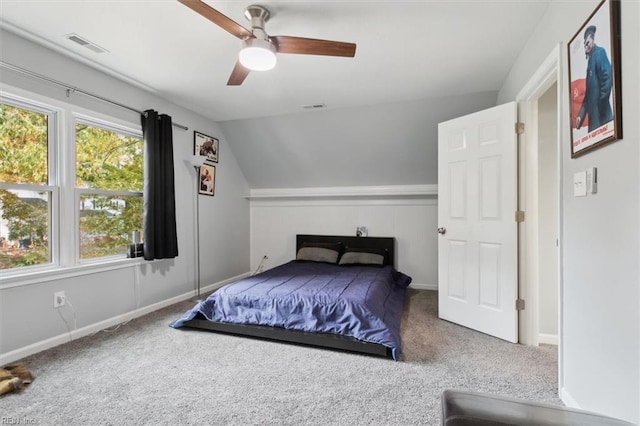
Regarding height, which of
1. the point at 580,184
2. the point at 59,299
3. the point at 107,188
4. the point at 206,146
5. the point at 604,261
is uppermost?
the point at 206,146

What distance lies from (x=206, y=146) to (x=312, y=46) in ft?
8.57

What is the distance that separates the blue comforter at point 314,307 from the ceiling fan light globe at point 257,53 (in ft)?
5.96

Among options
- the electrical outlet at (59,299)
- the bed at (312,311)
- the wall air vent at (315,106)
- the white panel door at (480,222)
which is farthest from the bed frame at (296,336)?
the wall air vent at (315,106)

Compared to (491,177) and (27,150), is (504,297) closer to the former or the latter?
(491,177)

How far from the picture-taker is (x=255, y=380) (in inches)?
77.2

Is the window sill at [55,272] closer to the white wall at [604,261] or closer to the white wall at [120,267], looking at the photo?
the white wall at [120,267]

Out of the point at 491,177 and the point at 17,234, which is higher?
the point at 491,177

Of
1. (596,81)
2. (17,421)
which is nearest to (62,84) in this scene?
(17,421)

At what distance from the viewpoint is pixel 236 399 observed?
1.76m

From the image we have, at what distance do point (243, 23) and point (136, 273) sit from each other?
2545 millimetres

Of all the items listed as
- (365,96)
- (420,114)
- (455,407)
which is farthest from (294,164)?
(455,407)

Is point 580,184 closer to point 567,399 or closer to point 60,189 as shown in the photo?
point 567,399

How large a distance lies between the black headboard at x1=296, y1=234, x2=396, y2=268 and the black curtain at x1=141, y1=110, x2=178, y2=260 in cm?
203

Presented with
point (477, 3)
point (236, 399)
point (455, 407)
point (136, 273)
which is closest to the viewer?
point (455, 407)
